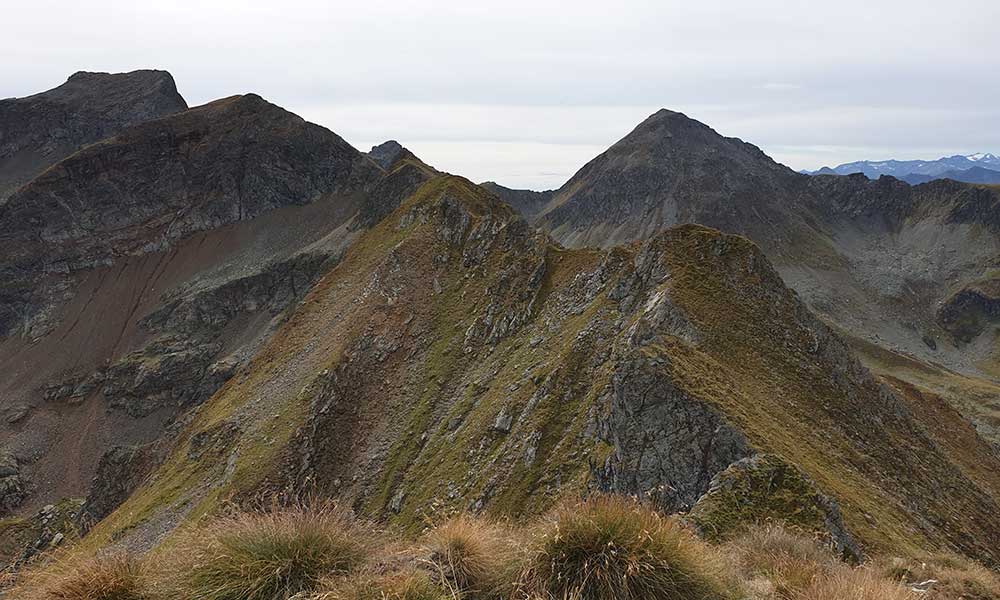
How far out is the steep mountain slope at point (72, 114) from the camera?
469ft

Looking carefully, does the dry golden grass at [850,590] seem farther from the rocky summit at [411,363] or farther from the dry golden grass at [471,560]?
the dry golden grass at [471,560]

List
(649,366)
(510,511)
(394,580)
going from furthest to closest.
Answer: (510,511)
(649,366)
(394,580)

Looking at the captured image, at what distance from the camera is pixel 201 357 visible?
279 ft

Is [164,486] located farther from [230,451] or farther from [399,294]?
[399,294]

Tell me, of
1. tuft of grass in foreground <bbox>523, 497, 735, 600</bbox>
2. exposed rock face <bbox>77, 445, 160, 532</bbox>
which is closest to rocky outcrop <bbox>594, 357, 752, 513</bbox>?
tuft of grass in foreground <bbox>523, 497, 735, 600</bbox>

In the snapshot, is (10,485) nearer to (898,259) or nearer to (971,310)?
(971,310)

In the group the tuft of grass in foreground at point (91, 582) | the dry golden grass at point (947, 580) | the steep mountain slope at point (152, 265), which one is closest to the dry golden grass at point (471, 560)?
the tuft of grass in foreground at point (91, 582)

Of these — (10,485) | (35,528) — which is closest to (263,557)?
(35,528)

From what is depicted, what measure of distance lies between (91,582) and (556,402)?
967 inches

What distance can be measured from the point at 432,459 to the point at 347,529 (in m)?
28.8

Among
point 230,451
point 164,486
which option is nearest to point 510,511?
point 230,451

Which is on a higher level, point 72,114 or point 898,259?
point 72,114

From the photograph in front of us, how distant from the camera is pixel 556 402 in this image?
29.9 m

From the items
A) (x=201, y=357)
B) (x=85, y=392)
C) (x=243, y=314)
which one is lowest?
(x=85, y=392)
